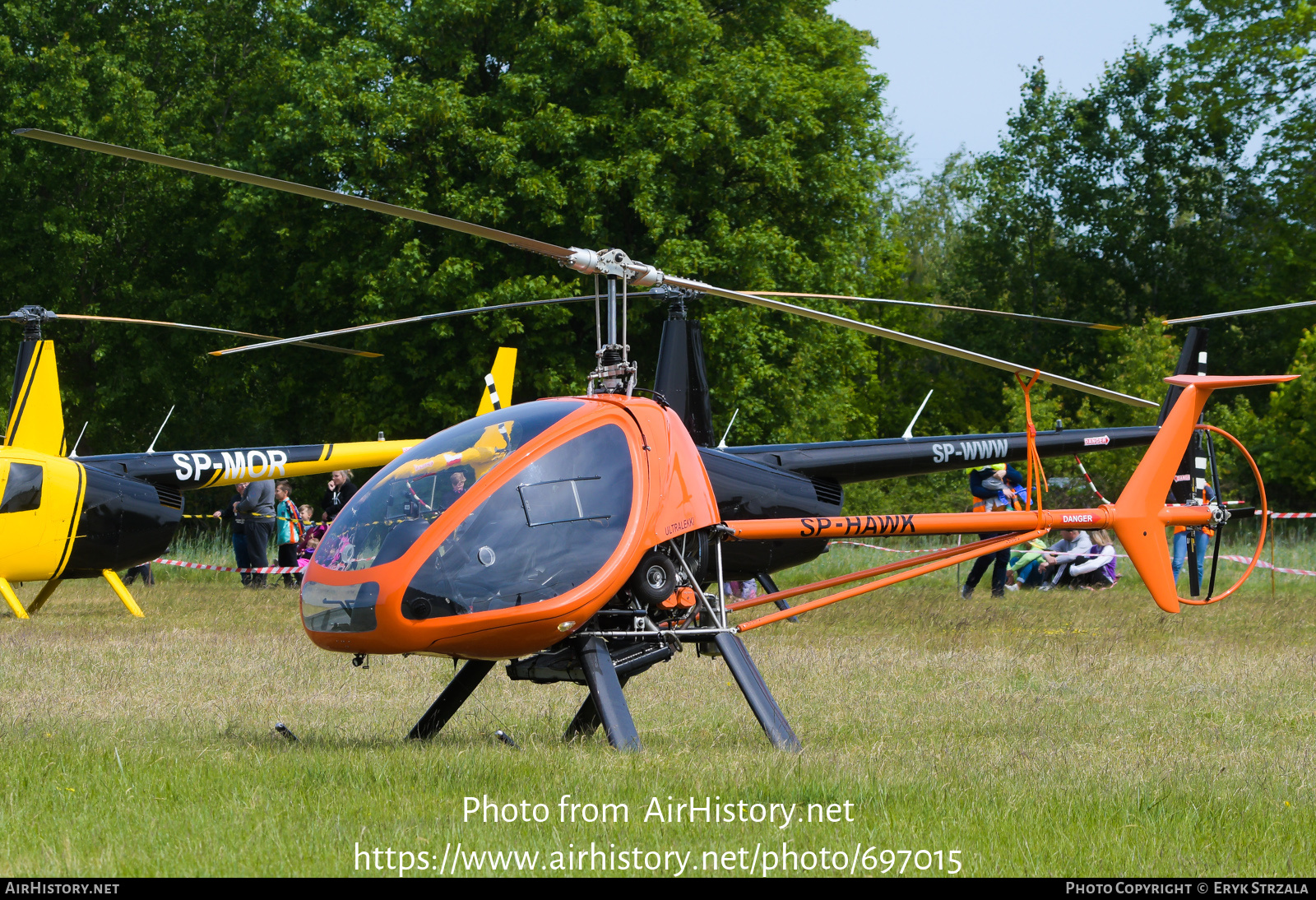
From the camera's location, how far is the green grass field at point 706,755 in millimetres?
4664

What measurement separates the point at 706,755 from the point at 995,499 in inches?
471

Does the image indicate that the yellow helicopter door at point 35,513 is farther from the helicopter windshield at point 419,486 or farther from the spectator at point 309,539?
the helicopter windshield at point 419,486

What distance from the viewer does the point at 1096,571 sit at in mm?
18281

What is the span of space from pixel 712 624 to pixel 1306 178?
33.0 metres

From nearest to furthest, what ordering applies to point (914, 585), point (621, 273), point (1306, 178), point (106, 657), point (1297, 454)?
1. point (621, 273)
2. point (106, 657)
3. point (914, 585)
4. point (1297, 454)
5. point (1306, 178)

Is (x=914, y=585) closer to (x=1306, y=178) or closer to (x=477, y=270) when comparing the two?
(x=477, y=270)

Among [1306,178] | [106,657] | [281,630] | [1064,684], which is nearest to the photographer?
[1064,684]

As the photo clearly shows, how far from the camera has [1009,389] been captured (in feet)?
115

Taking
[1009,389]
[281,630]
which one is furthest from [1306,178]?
[281,630]

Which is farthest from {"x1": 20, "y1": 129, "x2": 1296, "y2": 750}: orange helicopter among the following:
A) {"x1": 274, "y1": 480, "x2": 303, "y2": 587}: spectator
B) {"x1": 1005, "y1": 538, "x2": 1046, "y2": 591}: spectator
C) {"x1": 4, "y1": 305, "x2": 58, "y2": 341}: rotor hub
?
{"x1": 274, "y1": 480, "x2": 303, "y2": 587}: spectator

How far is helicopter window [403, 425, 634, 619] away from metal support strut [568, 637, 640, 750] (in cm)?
43

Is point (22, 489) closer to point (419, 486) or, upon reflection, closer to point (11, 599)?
point (11, 599)

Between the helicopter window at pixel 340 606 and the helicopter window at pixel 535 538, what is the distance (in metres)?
0.19

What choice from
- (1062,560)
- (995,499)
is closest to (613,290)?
(995,499)
